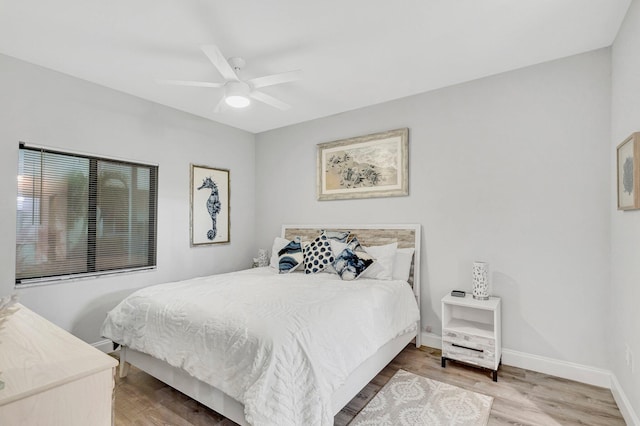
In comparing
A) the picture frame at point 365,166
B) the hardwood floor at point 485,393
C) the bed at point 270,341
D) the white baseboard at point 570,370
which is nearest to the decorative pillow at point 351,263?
the bed at point 270,341

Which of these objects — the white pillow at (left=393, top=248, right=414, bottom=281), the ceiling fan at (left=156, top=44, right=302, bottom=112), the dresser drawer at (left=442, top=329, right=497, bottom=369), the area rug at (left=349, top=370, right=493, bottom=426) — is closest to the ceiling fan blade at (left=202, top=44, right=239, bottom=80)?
the ceiling fan at (left=156, top=44, right=302, bottom=112)

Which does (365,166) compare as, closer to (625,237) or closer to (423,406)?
(625,237)

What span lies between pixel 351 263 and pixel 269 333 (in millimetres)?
1623

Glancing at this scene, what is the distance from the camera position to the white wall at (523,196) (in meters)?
2.59

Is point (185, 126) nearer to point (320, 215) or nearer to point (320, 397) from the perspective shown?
point (320, 215)

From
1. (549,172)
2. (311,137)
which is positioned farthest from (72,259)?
(549,172)

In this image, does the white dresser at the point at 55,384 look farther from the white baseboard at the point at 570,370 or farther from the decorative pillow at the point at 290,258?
the white baseboard at the point at 570,370

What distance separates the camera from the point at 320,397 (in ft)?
5.63

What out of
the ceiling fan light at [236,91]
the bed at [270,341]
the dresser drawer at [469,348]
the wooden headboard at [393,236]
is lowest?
the dresser drawer at [469,348]

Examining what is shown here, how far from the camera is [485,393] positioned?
2.45 m

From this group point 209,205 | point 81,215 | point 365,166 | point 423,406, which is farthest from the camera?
point 209,205

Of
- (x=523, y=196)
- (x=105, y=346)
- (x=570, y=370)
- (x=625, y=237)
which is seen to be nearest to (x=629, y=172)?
(x=625, y=237)

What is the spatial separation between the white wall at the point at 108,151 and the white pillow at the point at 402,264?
242cm

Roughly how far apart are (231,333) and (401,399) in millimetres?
1410
